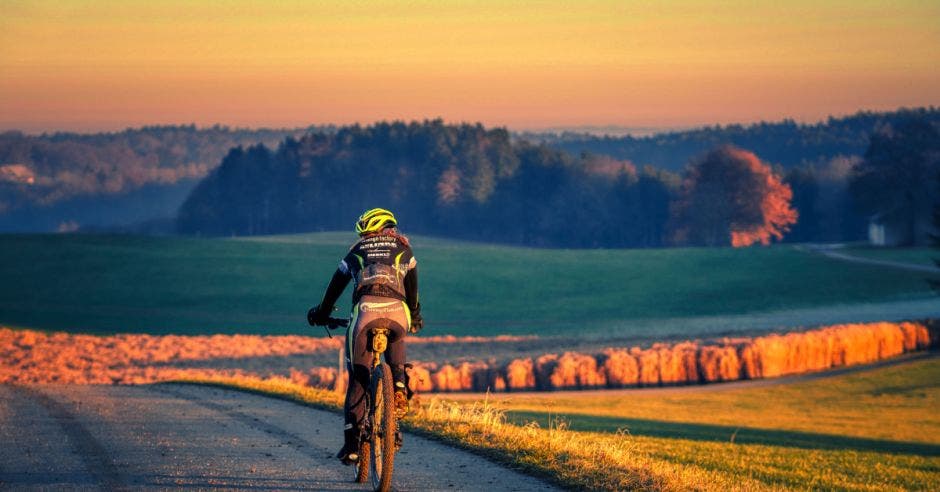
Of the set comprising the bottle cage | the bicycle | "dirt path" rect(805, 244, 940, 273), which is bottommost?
the bicycle

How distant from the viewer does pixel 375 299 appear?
10883 mm

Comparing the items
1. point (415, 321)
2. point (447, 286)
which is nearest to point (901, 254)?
point (447, 286)

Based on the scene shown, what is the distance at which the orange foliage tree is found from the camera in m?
110

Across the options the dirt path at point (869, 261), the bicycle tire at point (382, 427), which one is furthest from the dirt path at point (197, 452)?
the dirt path at point (869, 261)

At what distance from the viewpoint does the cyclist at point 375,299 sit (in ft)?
35.7

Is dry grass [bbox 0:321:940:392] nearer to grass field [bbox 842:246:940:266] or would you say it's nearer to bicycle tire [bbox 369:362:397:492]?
bicycle tire [bbox 369:362:397:492]

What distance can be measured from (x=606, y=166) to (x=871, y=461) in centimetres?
12859

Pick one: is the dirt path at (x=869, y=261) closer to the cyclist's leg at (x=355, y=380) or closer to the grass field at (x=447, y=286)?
the grass field at (x=447, y=286)

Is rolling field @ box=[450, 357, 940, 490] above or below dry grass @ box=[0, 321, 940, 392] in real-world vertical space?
below

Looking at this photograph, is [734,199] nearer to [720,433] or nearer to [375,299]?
[720,433]

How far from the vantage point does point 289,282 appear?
259 feet

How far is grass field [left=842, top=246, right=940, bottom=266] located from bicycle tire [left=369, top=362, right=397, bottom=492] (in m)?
78.1

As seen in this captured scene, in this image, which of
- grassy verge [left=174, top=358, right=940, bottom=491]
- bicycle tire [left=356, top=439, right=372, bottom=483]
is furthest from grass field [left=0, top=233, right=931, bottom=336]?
bicycle tire [left=356, top=439, right=372, bottom=483]

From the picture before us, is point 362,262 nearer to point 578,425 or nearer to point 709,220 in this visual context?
point 578,425
